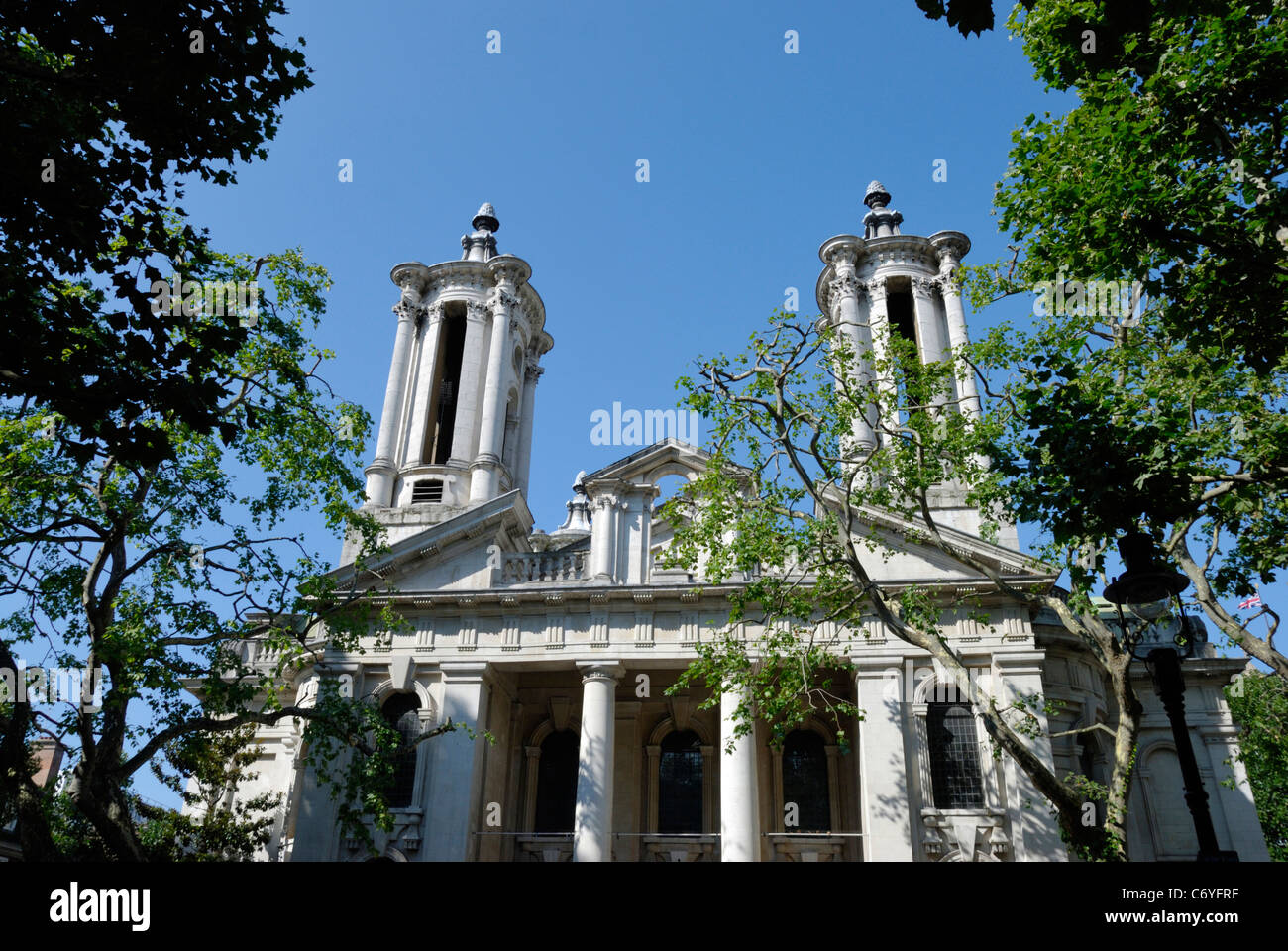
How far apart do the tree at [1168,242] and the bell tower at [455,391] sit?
2075 centimetres

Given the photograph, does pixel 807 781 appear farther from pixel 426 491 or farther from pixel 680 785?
pixel 426 491

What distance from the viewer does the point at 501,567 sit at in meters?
25.2

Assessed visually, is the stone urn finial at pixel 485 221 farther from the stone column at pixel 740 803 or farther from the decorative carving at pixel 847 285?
the stone column at pixel 740 803

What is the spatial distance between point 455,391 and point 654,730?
48.6ft

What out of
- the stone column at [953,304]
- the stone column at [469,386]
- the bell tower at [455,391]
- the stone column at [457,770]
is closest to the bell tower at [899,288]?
the stone column at [953,304]

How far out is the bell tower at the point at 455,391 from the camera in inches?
1234

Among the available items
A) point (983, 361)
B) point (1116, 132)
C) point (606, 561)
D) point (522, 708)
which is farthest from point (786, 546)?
point (522, 708)

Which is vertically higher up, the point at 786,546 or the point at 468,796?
the point at 786,546

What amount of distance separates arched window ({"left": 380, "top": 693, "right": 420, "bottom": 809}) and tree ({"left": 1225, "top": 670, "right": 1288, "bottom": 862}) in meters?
21.0

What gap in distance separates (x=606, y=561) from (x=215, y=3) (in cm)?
1694

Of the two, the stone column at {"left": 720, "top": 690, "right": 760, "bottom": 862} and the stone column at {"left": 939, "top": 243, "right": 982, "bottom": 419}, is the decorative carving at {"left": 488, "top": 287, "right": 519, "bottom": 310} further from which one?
the stone column at {"left": 720, "top": 690, "right": 760, "bottom": 862}
